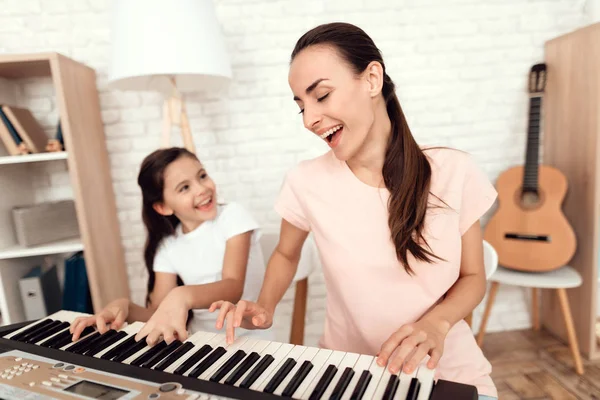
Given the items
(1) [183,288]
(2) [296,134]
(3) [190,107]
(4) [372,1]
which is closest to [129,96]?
(3) [190,107]

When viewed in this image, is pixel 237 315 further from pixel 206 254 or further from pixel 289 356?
pixel 206 254

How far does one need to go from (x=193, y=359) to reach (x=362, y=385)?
0.99ft

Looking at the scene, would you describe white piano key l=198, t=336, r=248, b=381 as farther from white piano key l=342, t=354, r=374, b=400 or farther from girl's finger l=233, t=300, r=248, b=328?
white piano key l=342, t=354, r=374, b=400

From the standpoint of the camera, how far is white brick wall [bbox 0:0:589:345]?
210 centimetres

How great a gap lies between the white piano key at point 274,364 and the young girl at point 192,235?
56 centimetres

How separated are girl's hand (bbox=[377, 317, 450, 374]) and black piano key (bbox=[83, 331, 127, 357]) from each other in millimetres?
519

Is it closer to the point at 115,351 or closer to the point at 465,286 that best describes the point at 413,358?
the point at 465,286

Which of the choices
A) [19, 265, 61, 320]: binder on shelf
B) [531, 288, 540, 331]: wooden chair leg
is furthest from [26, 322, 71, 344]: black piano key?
[531, 288, 540, 331]: wooden chair leg

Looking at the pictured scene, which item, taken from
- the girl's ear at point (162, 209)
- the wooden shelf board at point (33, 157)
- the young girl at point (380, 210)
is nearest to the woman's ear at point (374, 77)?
the young girl at point (380, 210)

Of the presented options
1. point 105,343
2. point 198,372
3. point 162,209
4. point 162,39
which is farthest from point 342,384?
point 162,39

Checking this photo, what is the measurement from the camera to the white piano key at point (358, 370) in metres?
0.63

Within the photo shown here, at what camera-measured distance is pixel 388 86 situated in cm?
108

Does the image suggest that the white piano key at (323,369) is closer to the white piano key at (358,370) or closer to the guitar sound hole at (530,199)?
the white piano key at (358,370)

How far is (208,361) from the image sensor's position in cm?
74
